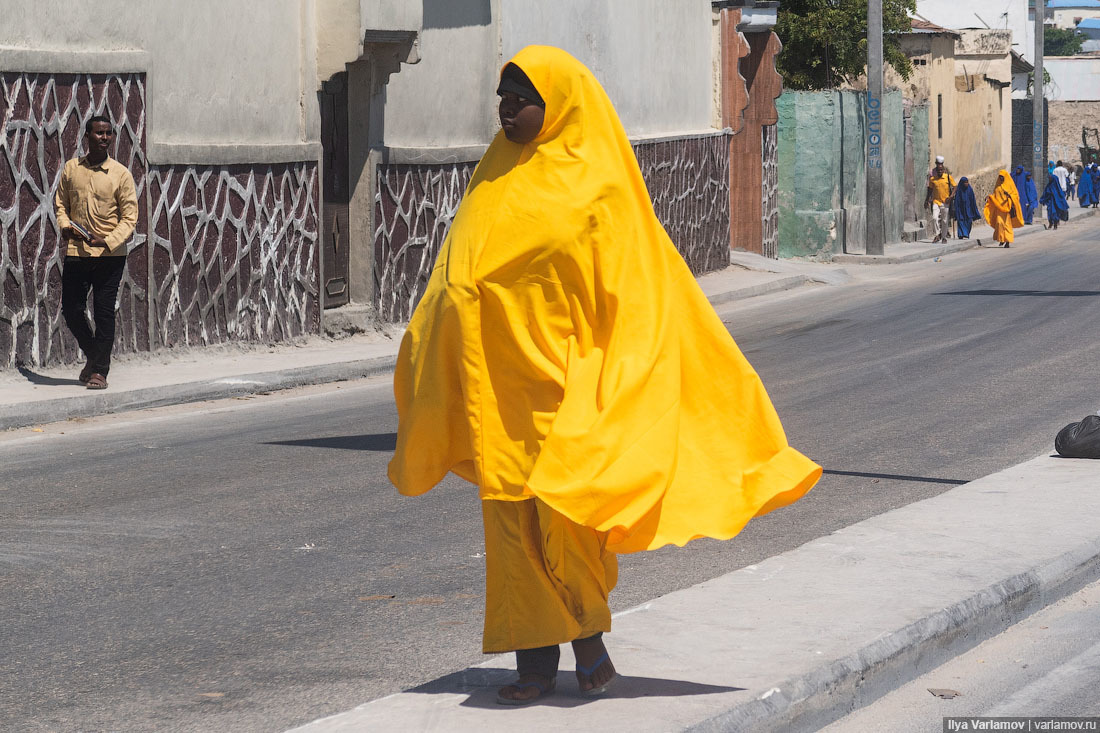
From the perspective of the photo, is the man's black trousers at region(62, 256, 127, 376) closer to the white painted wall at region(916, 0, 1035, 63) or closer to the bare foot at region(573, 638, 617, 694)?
the bare foot at region(573, 638, 617, 694)

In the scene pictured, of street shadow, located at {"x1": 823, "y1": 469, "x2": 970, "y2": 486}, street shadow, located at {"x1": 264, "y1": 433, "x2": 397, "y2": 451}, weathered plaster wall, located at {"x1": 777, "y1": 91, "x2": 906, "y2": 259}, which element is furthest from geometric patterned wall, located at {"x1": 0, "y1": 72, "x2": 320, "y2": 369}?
weathered plaster wall, located at {"x1": 777, "y1": 91, "x2": 906, "y2": 259}

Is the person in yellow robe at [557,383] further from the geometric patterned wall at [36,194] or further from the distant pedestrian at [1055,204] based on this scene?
the distant pedestrian at [1055,204]

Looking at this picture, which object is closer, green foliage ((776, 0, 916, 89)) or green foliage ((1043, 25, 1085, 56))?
green foliage ((776, 0, 916, 89))

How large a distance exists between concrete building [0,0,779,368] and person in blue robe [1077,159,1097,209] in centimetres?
3448

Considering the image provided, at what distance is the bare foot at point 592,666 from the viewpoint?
4570 mm

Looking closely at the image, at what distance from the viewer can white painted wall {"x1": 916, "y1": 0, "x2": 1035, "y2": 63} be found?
67.8m

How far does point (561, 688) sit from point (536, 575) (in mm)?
550

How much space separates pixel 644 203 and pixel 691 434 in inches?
27.4

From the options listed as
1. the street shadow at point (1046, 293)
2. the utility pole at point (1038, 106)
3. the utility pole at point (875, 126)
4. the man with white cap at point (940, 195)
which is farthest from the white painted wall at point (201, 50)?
the utility pole at point (1038, 106)

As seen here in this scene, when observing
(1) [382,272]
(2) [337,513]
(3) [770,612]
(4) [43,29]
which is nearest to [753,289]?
(1) [382,272]

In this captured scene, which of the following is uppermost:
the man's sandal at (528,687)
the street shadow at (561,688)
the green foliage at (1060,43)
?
the green foliage at (1060,43)

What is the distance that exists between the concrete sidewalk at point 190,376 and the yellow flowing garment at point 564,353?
756cm

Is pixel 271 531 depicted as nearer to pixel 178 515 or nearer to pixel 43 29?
pixel 178 515

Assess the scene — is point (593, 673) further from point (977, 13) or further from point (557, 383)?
point (977, 13)
